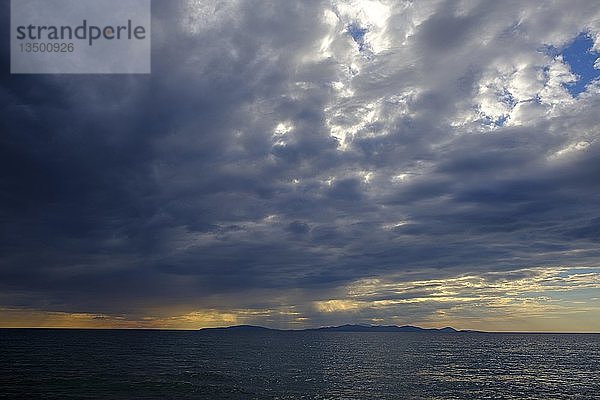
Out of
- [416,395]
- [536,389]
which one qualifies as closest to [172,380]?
[416,395]

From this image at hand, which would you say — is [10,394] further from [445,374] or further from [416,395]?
[445,374]

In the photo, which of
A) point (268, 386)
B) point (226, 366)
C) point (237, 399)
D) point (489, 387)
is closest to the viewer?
point (237, 399)

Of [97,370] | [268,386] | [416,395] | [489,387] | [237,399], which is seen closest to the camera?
[237,399]

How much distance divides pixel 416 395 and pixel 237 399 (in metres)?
23.8

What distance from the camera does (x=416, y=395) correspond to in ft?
199

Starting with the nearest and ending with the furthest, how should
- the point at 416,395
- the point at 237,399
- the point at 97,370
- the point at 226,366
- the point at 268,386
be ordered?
the point at 237,399
the point at 416,395
the point at 268,386
the point at 97,370
the point at 226,366

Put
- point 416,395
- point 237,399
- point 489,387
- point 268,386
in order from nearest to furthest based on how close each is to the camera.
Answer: point 237,399, point 416,395, point 268,386, point 489,387

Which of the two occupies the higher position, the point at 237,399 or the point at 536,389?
the point at 237,399

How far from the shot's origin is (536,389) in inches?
2781

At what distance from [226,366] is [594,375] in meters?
→ 74.6

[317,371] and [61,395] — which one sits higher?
[61,395]

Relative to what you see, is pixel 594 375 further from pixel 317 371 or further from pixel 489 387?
pixel 317 371

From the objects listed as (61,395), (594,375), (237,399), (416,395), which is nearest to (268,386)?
(237,399)

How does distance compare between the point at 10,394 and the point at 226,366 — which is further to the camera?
the point at 226,366
